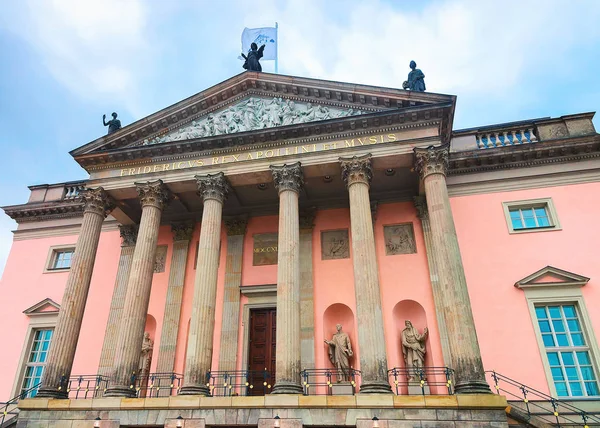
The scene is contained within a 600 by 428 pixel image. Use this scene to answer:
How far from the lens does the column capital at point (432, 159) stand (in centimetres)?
1562

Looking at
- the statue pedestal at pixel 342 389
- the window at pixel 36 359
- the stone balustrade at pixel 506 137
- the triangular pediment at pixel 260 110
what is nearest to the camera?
the statue pedestal at pixel 342 389

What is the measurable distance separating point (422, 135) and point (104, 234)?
49.5ft

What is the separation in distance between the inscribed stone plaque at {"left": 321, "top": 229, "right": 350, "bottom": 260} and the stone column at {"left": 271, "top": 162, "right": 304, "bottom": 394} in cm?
321

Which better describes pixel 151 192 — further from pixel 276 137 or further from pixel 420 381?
pixel 420 381

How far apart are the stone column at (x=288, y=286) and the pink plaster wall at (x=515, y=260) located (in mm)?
6531

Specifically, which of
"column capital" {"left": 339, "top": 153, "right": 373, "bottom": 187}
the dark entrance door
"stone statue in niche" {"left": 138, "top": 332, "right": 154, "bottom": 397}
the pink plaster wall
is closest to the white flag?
"column capital" {"left": 339, "top": 153, "right": 373, "bottom": 187}

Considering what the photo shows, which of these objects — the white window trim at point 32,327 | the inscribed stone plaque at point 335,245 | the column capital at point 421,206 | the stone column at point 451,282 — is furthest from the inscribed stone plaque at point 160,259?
the stone column at point 451,282

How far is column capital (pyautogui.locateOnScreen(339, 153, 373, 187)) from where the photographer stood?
16000 mm

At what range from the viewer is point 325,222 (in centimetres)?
1939

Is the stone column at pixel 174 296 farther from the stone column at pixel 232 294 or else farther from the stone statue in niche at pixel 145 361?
the stone column at pixel 232 294

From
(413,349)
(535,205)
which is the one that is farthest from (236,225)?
(535,205)

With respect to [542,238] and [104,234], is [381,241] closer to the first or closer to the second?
[542,238]

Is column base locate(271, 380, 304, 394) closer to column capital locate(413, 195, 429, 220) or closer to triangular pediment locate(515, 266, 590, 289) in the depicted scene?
column capital locate(413, 195, 429, 220)

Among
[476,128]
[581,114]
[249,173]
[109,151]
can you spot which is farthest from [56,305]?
[581,114]
